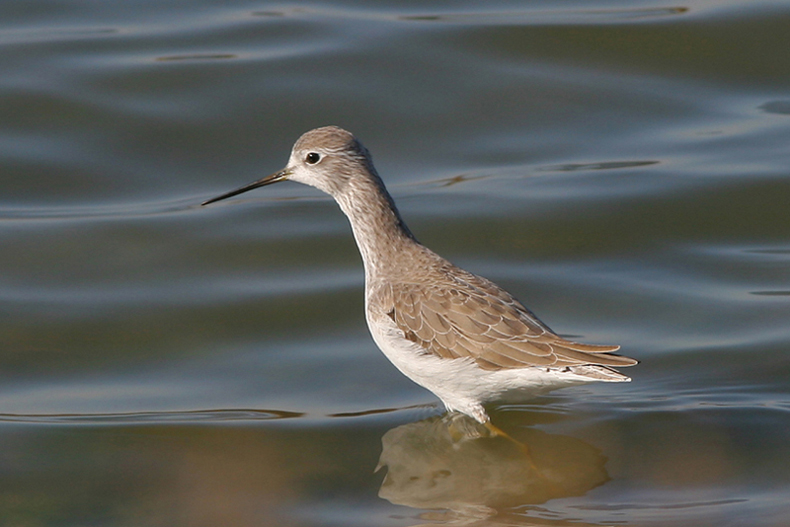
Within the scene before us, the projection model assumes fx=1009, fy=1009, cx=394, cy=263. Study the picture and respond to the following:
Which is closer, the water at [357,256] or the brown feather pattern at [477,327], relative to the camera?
the brown feather pattern at [477,327]

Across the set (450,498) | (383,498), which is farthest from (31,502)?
(450,498)

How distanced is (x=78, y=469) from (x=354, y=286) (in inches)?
122

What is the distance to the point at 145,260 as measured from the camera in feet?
30.6

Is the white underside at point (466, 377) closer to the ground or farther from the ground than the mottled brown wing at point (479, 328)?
closer to the ground

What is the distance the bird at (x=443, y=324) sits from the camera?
607 cm

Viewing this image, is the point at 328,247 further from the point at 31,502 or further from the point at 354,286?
the point at 31,502

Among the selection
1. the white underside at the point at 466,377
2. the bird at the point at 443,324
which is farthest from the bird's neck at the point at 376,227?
the white underside at the point at 466,377

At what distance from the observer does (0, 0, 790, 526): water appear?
21.3 feet

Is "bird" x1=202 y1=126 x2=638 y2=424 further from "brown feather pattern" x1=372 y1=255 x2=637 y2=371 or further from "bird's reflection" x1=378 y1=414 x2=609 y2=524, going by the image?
"bird's reflection" x1=378 y1=414 x2=609 y2=524

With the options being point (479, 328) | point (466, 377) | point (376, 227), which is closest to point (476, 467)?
point (466, 377)

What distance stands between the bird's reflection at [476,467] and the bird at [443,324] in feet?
0.84

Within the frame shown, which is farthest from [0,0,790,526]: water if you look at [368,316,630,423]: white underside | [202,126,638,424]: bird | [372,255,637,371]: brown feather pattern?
[372,255,637,371]: brown feather pattern

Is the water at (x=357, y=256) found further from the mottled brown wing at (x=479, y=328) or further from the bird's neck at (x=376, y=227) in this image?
the bird's neck at (x=376, y=227)

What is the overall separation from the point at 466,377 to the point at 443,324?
0.37m
